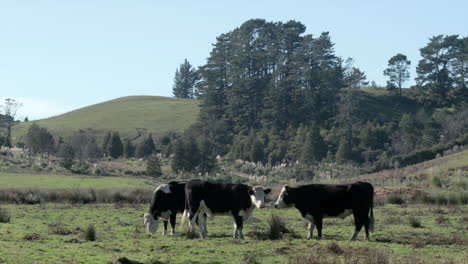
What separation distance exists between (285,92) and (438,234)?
9558 centimetres

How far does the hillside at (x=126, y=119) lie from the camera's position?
Result: 127681 millimetres

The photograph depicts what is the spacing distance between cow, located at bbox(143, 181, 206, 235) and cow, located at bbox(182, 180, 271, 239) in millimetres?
725

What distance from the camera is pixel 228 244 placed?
20594mm

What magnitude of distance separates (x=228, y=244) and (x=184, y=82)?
17380cm

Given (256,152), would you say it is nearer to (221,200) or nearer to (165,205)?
(165,205)

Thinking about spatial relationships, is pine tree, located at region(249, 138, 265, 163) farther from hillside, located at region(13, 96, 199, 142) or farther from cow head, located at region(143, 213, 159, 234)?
cow head, located at region(143, 213, 159, 234)

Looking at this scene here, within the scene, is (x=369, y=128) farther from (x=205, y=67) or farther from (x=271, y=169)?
(x=205, y=67)

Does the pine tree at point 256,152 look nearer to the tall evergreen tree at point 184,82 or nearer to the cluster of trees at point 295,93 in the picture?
the cluster of trees at point 295,93

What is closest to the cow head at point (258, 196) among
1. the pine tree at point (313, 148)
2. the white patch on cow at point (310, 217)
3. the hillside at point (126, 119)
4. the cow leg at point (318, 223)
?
the white patch on cow at point (310, 217)

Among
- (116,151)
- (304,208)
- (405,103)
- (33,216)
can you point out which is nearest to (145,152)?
(116,151)

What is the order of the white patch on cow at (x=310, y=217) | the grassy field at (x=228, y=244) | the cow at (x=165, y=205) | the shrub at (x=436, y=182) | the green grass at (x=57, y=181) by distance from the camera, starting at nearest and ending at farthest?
the grassy field at (x=228, y=244), the white patch on cow at (x=310, y=217), the cow at (x=165, y=205), the shrub at (x=436, y=182), the green grass at (x=57, y=181)

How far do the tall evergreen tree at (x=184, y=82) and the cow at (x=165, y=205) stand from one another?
16330 cm

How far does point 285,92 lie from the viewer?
118 meters

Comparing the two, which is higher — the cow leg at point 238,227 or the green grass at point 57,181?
the green grass at point 57,181
